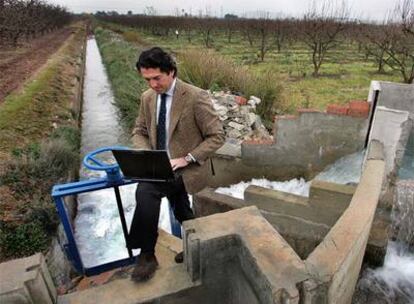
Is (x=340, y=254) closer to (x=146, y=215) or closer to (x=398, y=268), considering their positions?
(x=146, y=215)

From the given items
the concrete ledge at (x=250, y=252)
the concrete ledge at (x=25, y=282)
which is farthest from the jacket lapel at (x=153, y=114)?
the concrete ledge at (x=25, y=282)

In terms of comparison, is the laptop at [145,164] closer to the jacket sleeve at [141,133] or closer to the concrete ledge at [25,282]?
the jacket sleeve at [141,133]

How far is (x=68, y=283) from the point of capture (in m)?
3.67

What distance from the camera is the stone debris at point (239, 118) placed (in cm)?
675

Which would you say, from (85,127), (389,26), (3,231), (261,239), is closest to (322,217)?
(261,239)

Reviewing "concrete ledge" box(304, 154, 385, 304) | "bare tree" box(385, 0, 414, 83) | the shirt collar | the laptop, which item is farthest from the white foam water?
"bare tree" box(385, 0, 414, 83)

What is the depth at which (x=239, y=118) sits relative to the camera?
279 inches

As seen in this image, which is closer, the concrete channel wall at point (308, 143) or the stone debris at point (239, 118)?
the concrete channel wall at point (308, 143)

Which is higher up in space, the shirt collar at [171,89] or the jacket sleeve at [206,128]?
the shirt collar at [171,89]

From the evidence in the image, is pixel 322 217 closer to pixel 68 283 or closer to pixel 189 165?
pixel 189 165

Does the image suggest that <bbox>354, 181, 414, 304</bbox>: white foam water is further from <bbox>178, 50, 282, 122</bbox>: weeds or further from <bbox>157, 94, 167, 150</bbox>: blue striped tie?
<bbox>178, 50, 282, 122</bbox>: weeds

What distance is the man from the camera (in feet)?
8.19

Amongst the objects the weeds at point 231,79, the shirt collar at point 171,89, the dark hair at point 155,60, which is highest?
the dark hair at point 155,60

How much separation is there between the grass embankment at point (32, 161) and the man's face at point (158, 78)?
2.73 meters
